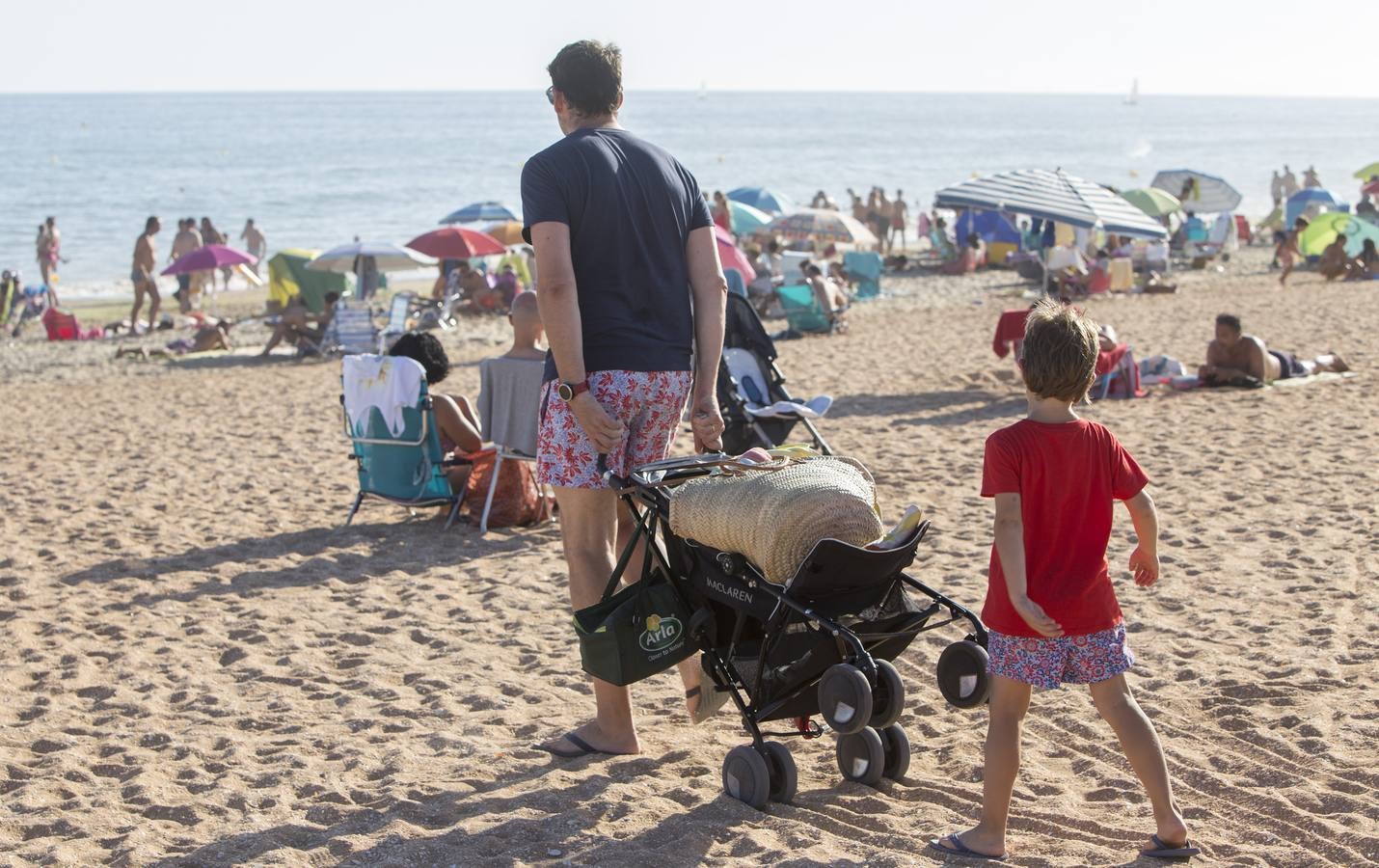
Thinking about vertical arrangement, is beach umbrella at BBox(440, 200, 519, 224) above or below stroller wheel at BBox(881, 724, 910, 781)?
above

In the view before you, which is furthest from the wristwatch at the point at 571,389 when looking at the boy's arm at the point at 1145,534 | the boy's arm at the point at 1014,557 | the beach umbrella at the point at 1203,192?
the beach umbrella at the point at 1203,192

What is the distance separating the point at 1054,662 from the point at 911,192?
5543 centimetres

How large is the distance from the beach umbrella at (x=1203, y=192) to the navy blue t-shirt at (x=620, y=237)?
2766 centimetres

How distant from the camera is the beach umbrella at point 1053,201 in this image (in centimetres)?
1228

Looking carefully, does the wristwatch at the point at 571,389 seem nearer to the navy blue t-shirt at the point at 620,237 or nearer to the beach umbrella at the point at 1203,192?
the navy blue t-shirt at the point at 620,237

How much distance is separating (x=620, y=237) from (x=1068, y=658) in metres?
1.47

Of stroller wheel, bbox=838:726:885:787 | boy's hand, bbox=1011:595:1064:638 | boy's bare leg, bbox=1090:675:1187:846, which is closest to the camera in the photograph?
boy's hand, bbox=1011:595:1064:638

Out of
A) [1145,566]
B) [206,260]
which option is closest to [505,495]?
[1145,566]

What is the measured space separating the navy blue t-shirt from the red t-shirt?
97 cm

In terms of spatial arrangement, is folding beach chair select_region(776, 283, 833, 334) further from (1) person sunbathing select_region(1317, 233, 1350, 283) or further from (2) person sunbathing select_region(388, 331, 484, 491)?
(2) person sunbathing select_region(388, 331, 484, 491)

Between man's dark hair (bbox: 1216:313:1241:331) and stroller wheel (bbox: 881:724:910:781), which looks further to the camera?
man's dark hair (bbox: 1216:313:1241:331)

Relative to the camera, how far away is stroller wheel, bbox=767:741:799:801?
3.42 meters

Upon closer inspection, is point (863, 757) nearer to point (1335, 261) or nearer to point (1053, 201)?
point (1053, 201)

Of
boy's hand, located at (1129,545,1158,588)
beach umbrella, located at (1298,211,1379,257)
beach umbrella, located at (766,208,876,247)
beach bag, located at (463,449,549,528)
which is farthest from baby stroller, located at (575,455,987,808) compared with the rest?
beach umbrella, located at (1298,211,1379,257)
